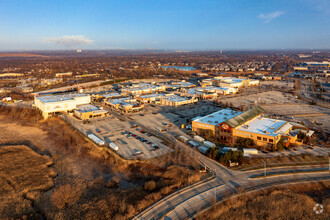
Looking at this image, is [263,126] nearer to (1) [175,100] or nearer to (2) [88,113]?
(1) [175,100]

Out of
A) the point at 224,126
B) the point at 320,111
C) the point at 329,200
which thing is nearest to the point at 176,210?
the point at 329,200

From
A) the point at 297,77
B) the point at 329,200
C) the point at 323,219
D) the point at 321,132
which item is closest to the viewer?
the point at 323,219

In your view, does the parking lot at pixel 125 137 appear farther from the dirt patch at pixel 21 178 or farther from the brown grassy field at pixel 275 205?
the brown grassy field at pixel 275 205

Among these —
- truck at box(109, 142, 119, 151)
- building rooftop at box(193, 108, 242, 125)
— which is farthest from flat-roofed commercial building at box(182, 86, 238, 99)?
truck at box(109, 142, 119, 151)

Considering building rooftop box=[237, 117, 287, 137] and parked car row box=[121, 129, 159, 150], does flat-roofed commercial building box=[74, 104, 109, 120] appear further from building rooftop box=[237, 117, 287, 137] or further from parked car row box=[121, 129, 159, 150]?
building rooftop box=[237, 117, 287, 137]

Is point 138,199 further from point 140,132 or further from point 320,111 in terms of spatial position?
point 320,111
